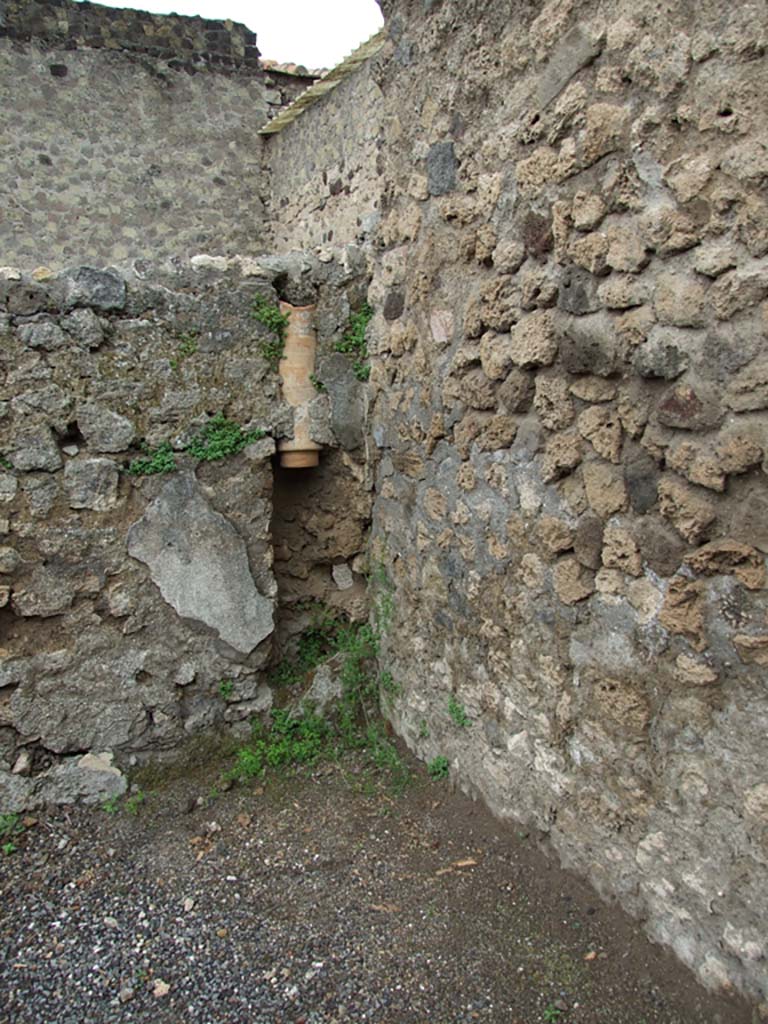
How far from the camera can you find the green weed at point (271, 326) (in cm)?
350

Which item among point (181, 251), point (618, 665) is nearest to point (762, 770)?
point (618, 665)

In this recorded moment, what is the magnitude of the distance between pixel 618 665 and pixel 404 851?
1.18 m

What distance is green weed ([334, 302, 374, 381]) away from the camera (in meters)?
3.63

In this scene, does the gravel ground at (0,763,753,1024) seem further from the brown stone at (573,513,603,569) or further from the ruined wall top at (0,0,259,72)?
the ruined wall top at (0,0,259,72)

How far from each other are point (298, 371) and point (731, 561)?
219 cm

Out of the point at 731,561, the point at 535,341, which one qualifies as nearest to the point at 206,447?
the point at 535,341

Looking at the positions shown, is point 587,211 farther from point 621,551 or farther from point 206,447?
point 206,447

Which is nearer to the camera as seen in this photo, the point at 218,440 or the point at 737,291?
the point at 737,291

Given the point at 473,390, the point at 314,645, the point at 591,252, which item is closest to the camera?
the point at 591,252

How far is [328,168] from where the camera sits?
8211 millimetres

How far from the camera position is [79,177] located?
926cm

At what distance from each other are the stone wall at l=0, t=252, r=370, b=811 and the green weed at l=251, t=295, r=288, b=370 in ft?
0.13

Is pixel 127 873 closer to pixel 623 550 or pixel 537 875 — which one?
pixel 537 875

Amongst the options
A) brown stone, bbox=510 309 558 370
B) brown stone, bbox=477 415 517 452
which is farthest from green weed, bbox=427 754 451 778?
brown stone, bbox=510 309 558 370
